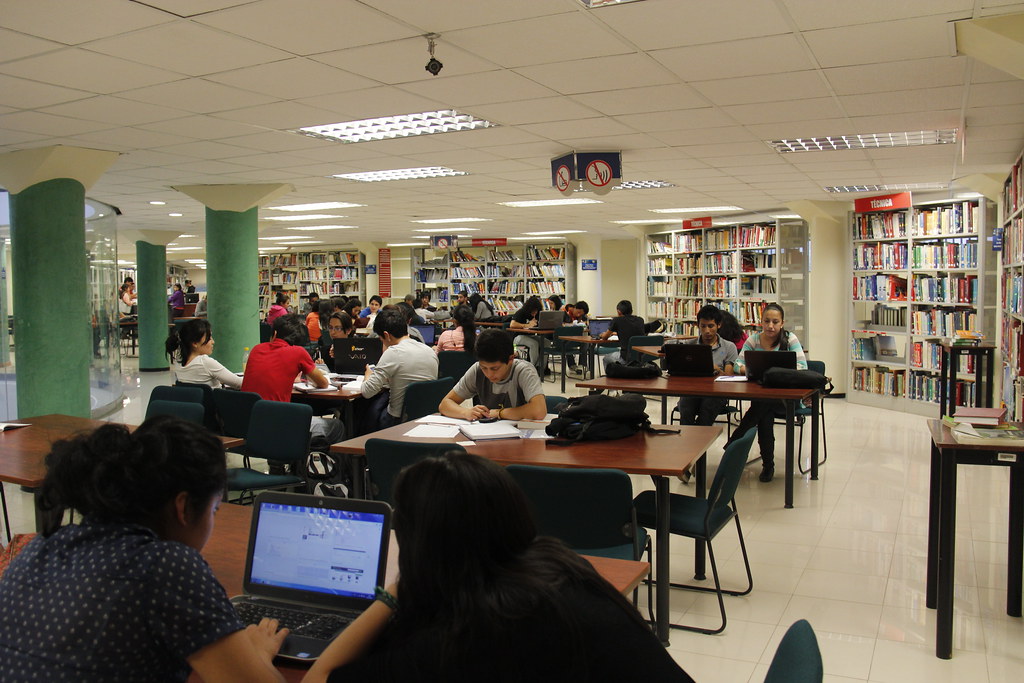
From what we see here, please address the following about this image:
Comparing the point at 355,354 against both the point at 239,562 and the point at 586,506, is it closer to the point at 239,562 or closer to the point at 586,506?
the point at 586,506

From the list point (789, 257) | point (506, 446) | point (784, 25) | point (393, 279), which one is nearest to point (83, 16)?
point (506, 446)

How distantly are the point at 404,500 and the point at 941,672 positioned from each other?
284 centimetres

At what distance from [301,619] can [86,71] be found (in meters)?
3.60

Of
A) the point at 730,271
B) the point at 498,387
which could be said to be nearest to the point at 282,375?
the point at 498,387

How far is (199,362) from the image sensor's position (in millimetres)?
5738

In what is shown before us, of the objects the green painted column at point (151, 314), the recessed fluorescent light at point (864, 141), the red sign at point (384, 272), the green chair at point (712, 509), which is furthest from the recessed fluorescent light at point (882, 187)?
the red sign at point (384, 272)

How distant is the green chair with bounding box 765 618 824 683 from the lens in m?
1.35

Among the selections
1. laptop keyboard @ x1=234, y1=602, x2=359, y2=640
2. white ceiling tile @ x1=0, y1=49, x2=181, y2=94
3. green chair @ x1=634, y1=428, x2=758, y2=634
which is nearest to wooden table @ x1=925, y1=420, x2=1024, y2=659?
green chair @ x1=634, y1=428, x2=758, y2=634

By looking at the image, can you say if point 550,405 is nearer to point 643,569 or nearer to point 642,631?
point 643,569

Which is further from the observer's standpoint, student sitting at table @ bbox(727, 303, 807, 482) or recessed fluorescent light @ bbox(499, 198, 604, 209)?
recessed fluorescent light @ bbox(499, 198, 604, 209)

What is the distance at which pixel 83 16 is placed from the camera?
11.1ft

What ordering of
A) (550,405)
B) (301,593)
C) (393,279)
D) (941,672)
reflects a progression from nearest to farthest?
(301,593), (941,672), (550,405), (393,279)

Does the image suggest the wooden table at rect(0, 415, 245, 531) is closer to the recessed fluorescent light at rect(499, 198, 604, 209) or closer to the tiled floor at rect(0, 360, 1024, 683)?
the tiled floor at rect(0, 360, 1024, 683)

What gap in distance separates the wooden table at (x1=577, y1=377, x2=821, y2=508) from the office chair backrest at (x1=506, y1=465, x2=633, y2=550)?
97.8 inches
